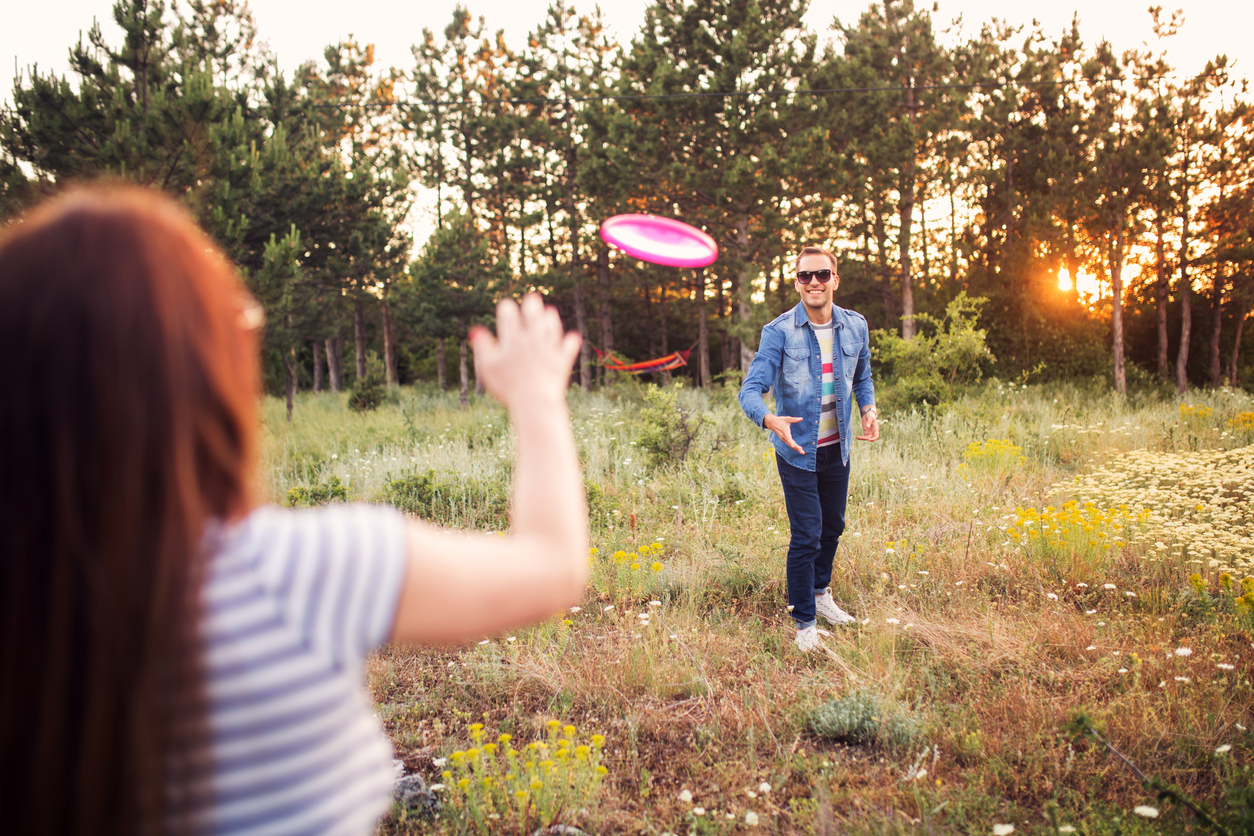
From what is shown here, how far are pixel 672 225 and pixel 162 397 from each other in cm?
363

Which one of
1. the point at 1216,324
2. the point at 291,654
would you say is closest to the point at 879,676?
the point at 291,654

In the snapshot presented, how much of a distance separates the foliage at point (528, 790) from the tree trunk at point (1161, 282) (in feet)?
70.8

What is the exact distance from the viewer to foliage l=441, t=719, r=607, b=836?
2354 mm

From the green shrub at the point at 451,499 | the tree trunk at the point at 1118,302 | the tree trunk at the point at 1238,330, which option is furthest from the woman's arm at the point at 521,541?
the tree trunk at the point at 1238,330

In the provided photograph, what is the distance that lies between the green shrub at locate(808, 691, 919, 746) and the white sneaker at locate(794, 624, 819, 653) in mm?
612

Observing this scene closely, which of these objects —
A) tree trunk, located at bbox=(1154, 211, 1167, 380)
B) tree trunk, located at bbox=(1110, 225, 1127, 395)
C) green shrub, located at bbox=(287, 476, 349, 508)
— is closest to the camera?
green shrub, located at bbox=(287, 476, 349, 508)

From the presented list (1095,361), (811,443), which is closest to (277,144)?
(811,443)

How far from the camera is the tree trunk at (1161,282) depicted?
17875 millimetres

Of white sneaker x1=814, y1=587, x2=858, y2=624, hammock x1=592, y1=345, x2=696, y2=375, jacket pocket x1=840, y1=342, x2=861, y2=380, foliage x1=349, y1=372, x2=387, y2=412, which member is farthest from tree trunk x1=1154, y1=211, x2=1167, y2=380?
foliage x1=349, y1=372, x2=387, y2=412

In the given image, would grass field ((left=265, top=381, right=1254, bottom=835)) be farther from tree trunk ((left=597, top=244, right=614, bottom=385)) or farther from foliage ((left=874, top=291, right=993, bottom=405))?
tree trunk ((left=597, top=244, right=614, bottom=385))

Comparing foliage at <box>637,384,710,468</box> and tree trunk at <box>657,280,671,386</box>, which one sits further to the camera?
tree trunk at <box>657,280,671,386</box>

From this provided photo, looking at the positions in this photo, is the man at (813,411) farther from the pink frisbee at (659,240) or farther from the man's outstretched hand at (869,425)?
the pink frisbee at (659,240)

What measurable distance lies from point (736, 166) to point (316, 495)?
11.9 m

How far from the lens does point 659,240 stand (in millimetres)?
4105
